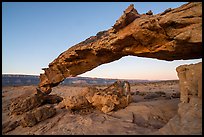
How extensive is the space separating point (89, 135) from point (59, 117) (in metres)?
3.90

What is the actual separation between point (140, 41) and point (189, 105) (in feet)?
16.0

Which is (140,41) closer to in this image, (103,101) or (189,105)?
(103,101)

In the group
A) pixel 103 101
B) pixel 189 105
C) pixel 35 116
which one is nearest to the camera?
pixel 189 105

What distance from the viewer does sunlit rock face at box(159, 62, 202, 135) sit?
6.67 meters

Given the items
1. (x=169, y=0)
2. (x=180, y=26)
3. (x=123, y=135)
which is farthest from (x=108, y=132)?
(x=169, y=0)

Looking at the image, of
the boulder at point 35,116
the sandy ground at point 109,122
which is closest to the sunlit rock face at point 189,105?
the sandy ground at point 109,122

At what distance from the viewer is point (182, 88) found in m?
8.87

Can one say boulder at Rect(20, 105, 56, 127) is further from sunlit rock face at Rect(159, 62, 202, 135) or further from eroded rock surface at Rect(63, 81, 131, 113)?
sunlit rock face at Rect(159, 62, 202, 135)

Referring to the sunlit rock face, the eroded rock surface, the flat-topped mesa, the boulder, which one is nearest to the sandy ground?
the boulder

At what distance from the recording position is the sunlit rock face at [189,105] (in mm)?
6670

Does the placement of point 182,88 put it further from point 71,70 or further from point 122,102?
point 71,70

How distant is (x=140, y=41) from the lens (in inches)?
441

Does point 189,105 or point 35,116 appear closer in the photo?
point 189,105

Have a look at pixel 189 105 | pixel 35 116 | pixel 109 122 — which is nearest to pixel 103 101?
pixel 109 122
